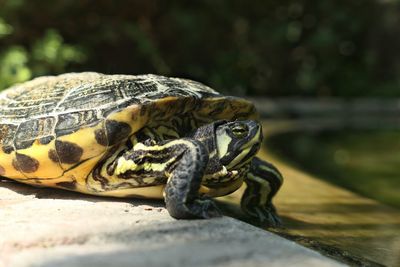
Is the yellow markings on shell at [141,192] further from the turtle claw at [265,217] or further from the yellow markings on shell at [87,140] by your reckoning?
the turtle claw at [265,217]

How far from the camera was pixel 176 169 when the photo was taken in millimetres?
2328

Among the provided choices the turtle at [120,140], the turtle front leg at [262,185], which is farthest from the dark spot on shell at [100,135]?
the turtle front leg at [262,185]

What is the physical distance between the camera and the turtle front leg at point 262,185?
2.99m

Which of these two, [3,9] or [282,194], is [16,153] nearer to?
[282,194]

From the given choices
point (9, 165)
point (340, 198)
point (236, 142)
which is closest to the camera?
point (236, 142)

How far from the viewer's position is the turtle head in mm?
2500

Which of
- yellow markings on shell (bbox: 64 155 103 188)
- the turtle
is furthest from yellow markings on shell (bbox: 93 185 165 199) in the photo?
yellow markings on shell (bbox: 64 155 103 188)

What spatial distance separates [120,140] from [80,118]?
0.69 feet

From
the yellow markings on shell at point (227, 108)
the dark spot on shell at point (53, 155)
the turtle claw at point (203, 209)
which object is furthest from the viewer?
the yellow markings on shell at point (227, 108)

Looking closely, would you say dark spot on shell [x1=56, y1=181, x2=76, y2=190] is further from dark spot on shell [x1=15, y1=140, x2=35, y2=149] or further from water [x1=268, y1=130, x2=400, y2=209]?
water [x1=268, y1=130, x2=400, y2=209]

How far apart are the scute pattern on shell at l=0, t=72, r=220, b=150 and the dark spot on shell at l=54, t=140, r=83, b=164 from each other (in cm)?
6

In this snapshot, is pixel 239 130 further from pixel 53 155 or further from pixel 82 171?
pixel 53 155

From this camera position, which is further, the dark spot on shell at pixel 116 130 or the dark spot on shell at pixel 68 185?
the dark spot on shell at pixel 68 185

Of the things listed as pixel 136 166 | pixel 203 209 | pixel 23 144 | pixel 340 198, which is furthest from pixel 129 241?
pixel 340 198
